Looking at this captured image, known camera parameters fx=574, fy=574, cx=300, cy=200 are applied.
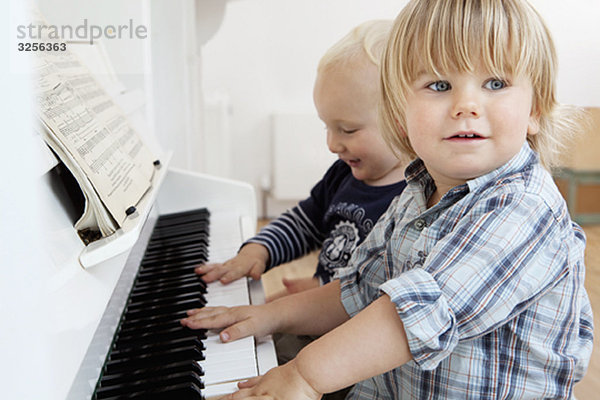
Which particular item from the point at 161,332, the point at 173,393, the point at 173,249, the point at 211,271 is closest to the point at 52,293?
the point at 173,393

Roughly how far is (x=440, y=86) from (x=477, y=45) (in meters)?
0.07

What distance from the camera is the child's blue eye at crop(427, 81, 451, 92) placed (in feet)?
2.38

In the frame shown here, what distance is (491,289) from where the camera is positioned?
0.64m

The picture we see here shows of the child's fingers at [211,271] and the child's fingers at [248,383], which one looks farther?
the child's fingers at [211,271]

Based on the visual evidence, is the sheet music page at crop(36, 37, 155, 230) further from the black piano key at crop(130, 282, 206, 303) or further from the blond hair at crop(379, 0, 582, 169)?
the blond hair at crop(379, 0, 582, 169)

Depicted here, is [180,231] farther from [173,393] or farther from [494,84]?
[494,84]

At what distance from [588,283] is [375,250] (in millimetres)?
320

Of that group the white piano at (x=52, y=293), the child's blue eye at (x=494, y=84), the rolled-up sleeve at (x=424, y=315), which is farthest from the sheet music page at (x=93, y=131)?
the child's blue eye at (x=494, y=84)

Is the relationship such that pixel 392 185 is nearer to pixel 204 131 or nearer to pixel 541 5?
pixel 541 5

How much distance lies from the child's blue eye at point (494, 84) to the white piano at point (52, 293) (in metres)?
0.45

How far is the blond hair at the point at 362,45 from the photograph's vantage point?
3.76 feet

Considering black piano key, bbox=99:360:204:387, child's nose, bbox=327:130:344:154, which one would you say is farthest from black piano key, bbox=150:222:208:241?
black piano key, bbox=99:360:204:387

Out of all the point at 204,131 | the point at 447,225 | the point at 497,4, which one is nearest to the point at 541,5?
the point at 497,4

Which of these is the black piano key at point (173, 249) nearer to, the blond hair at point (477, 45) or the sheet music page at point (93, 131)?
the sheet music page at point (93, 131)
